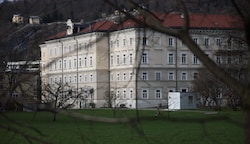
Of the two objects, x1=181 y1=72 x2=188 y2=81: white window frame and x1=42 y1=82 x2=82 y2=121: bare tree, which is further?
x1=181 y1=72 x2=188 y2=81: white window frame

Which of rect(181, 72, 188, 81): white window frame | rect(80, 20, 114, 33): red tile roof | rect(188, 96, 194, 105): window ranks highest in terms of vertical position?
rect(181, 72, 188, 81): white window frame

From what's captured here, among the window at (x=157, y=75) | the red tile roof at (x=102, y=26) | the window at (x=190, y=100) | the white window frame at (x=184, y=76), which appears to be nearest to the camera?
the red tile roof at (x=102, y=26)

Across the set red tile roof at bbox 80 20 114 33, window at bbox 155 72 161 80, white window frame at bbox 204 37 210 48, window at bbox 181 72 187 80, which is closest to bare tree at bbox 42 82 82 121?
red tile roof at bbox 80 20 114 33

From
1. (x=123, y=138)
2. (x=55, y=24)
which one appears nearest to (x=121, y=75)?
(x=123, y=138)

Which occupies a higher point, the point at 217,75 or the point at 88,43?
the point at 88,43

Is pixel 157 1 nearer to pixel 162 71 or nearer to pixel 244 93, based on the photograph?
pixel 244 93

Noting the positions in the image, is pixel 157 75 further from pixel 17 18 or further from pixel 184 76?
pixel 17 18

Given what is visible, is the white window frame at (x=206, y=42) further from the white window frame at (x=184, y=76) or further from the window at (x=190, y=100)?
the white window frame at (x=184, y=76)

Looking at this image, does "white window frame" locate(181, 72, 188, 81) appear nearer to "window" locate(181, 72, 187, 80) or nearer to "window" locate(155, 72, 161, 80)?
"window" locate(181, 72, 187, 80)

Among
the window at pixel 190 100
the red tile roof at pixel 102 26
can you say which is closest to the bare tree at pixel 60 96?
the red tile roof at pixel 102 26

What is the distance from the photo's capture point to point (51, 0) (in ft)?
10.4

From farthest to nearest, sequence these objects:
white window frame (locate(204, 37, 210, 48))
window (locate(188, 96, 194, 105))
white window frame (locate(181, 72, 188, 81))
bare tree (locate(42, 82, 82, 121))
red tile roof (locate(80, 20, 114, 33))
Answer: white window frame (locate(181, 72, 188, 81)), window (locate(188, 96, 194, 105)), bare tree (locate(42, 82, 82, 121)), white window frame (locate(204, 37, 210, 48)), red tile roof (locate(80, 20, 114, 33))

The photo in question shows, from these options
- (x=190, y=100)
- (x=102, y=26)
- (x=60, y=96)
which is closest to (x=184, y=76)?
(x=190, y=100)

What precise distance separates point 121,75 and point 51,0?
68.5 meters
